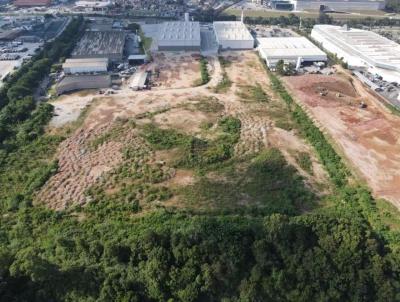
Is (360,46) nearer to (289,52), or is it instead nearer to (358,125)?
(289,52)

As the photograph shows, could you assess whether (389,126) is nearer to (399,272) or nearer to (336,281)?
(399,272)

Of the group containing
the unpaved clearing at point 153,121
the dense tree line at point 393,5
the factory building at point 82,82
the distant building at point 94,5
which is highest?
the distant building at point 94,5

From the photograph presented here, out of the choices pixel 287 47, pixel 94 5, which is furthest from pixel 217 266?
pixel 94 5

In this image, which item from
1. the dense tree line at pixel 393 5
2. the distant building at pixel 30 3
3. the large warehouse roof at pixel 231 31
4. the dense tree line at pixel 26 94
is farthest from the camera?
the dense tree line at pixel 393 5

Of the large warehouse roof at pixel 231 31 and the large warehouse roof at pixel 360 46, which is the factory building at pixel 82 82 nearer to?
the large warehouse roof at pixel 231 31

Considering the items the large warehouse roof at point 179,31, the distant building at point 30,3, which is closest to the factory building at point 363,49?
the large warehouse roof at point 179,31

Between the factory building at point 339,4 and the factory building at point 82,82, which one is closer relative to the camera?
the factory building at point 82,82

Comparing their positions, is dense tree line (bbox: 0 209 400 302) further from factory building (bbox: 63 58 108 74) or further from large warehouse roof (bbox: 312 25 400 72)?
large warehouse roof (bbox: 312 25 400 72)
